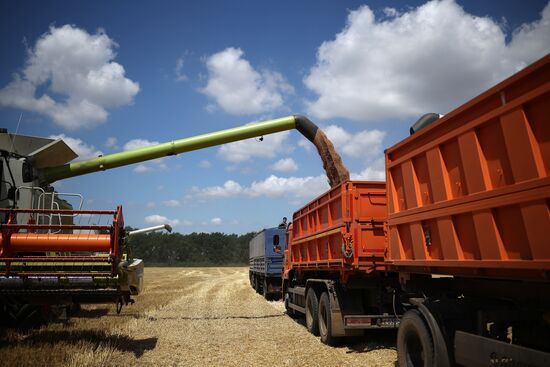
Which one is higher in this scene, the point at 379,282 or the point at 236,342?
the point at 379,282

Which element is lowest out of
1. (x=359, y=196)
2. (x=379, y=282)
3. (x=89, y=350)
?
(x=89, y=350)

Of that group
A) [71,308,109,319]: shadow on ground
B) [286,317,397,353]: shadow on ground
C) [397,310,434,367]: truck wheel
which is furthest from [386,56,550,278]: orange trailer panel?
[71,308,109,319]: shadow on ground

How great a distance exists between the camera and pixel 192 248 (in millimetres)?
108500

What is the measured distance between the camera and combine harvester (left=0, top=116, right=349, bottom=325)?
6934 millimetres

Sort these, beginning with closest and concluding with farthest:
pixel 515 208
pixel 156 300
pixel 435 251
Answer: pixel 515 208 → pixel 435 251 → pixel 156 300

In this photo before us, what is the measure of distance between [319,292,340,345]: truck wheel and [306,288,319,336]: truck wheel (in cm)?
33

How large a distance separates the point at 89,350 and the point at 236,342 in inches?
110

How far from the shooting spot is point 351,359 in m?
7.18

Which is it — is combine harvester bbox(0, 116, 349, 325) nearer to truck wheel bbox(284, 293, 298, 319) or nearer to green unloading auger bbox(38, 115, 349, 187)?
green unloading auger bbox(38, 115, 349, 187)

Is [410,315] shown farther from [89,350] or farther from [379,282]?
[89,350]

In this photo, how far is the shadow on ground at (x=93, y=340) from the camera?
7754 mm

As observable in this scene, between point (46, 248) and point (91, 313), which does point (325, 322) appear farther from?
point (91, 313)

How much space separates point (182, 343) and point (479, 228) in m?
6.66

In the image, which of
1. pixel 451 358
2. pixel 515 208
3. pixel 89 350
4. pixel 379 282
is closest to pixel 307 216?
pixel 379 282
